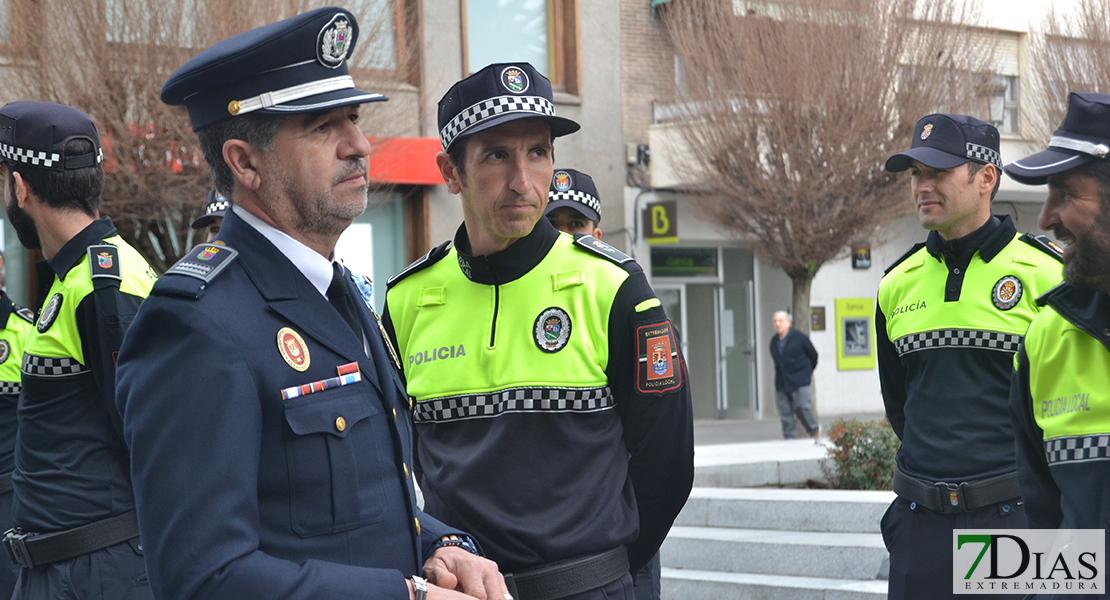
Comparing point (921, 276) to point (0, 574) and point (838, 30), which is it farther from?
point (838, 30)

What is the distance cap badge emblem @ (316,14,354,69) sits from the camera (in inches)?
91.0

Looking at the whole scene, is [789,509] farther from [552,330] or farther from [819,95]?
[819,95]

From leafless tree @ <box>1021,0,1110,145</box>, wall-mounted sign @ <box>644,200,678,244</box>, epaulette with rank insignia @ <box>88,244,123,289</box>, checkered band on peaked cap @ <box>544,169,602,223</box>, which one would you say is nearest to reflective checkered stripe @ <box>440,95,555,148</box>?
epaulette with rank insignia @ <box>88,244,123,289</box>

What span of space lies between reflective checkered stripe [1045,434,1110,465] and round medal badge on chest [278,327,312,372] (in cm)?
199

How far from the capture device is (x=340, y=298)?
7.75 feet

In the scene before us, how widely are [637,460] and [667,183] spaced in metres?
18.7

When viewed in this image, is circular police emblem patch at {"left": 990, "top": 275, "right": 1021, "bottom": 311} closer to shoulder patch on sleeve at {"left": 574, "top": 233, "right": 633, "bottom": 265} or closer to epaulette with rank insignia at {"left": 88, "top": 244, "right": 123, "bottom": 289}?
shoulder patch on sleeve at {"left": 574, "top": 233, "right": 633, "bottom": 265}

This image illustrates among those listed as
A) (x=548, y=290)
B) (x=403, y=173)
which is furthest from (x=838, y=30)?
(x=548, y=290)

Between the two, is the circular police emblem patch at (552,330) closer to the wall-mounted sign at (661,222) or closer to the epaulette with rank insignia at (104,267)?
the epaulette with rank insignia at (104,267)

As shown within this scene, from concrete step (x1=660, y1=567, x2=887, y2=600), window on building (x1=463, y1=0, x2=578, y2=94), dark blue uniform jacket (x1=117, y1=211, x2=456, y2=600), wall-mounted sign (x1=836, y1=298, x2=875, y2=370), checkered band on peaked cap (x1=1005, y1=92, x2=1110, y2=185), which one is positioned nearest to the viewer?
dark blue uniform jacket (x1=117, y1=211, x2=456, y2=600)

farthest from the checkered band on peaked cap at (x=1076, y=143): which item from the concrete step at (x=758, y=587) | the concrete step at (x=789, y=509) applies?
the concrete step at (x=789, y=509)

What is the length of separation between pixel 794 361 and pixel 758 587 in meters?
11.0

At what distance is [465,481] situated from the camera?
3.26 meters

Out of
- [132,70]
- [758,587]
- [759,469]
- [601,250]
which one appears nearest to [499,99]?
[601,250]
